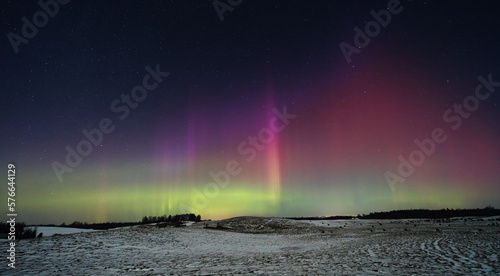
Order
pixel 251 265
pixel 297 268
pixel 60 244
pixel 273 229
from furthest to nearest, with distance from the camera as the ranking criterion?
pixel 273 229, pixel 60 244, pixel 251 265, pixel 297 268

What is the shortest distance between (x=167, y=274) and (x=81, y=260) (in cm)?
619

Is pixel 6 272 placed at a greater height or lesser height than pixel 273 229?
greater

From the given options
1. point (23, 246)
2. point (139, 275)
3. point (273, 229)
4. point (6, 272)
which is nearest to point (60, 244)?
point (23, 246)

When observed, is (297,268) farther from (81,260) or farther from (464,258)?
(81,260)

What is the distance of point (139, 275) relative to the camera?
10125 millimetres

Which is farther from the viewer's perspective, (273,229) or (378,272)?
(273,229)

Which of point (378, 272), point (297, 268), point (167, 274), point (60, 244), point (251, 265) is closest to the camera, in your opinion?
point (378, 272)

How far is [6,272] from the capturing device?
9.78m

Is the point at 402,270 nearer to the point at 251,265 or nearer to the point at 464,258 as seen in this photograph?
the point at 464,258

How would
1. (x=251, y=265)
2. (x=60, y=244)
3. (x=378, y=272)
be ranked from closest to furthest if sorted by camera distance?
(x=378, y=272) → (x=251, y=265) → (x=60, y=244)

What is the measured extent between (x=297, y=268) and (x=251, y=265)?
2.35m

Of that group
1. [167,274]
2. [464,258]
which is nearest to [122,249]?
[167,274]

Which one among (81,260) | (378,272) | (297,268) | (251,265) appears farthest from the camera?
(81,260)

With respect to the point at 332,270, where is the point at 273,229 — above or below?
below
